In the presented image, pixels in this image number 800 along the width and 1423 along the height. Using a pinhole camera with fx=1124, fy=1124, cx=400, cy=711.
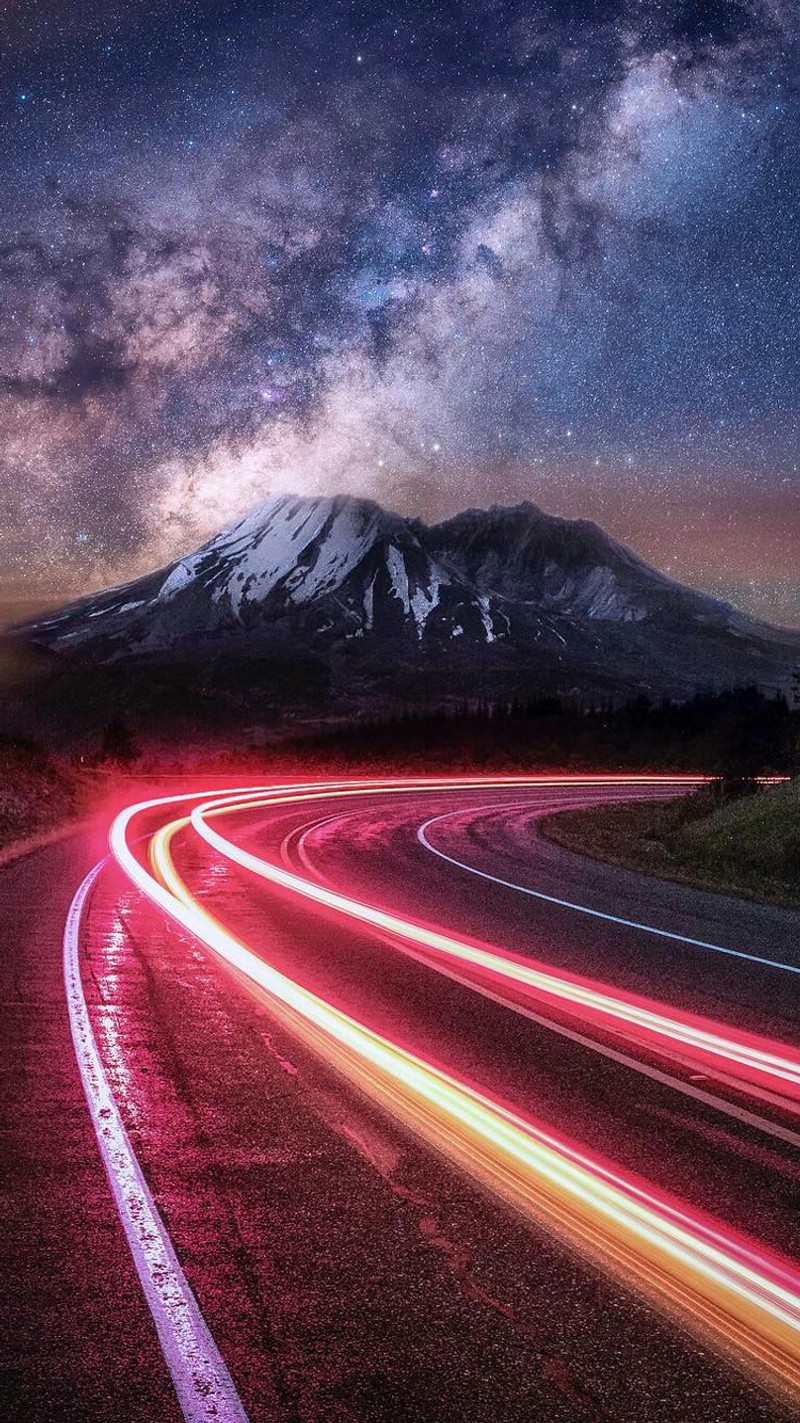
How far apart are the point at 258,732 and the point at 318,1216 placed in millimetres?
148912

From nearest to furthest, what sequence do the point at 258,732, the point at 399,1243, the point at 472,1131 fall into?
the point at 399,1243 < the point at 472,1131 < the point at 258,732

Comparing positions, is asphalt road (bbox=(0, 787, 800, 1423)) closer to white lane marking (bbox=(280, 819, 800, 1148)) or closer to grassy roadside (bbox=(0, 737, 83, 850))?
white lane marking (bbox=(280, 819, 800, 1148))

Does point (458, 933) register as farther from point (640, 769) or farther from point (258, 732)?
point (258, 732)

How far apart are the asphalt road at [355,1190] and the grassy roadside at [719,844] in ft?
22.9

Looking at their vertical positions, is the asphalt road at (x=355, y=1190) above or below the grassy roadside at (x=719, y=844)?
above

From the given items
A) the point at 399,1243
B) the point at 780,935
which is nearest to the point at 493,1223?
the point at 399,1243

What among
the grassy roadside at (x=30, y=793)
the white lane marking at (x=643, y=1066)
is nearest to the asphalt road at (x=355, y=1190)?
the white lane marking at (x=643, y=1066)

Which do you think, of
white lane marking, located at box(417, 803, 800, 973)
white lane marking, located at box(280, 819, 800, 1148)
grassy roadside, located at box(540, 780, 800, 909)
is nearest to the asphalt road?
white lane marking, located at box(280, 819, 800, 1148)

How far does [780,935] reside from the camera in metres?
12.5

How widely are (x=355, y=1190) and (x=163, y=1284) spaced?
1.09 m

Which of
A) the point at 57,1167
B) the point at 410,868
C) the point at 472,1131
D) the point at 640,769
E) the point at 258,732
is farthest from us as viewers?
the point at 258,732

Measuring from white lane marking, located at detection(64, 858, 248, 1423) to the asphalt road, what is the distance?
42mm

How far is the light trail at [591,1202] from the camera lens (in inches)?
143

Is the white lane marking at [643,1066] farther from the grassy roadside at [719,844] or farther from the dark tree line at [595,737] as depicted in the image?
the dark tree line at [595,737]
